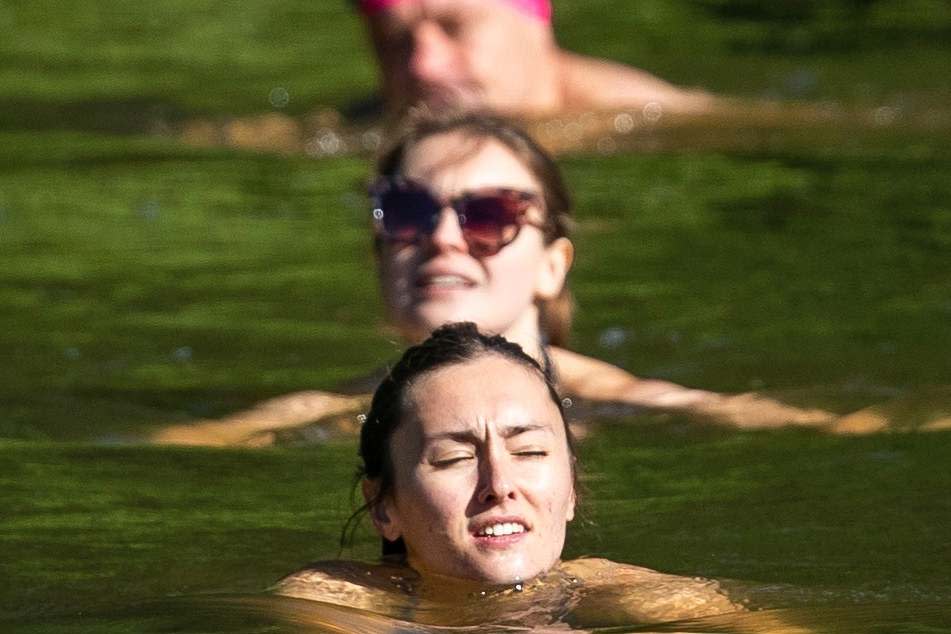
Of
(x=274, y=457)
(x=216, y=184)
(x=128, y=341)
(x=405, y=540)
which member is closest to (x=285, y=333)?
(x=128, y=341)

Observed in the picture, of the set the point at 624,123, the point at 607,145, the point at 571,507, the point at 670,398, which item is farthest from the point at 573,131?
the point at 571,507

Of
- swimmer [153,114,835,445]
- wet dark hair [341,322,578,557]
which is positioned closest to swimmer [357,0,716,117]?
swimmer [153,114,835,445]

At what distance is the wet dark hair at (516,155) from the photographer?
240 inches

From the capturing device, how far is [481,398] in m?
4.21

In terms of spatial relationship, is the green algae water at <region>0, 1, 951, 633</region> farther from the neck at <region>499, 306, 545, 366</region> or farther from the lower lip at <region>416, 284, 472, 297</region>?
the lower lip at <region>416, 284, 472, 297</region>

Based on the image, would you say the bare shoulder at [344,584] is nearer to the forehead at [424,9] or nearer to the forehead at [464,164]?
the forehead at [464,164]

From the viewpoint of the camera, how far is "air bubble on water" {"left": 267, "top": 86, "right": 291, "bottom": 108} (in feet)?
38.6

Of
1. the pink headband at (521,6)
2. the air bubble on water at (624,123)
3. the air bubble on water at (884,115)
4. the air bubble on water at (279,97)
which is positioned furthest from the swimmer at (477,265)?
the air bubble on water at (279,97)

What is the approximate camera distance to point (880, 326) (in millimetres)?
7121

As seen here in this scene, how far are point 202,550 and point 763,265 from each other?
367cm

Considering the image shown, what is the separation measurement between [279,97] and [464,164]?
6.20 meters

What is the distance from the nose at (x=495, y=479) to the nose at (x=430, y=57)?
17.3 ft

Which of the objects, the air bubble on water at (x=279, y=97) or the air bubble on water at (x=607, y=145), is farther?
the air bubble on water at (x=279, y=97)

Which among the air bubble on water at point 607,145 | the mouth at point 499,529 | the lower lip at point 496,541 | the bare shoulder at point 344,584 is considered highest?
the mouth at point 499,529
